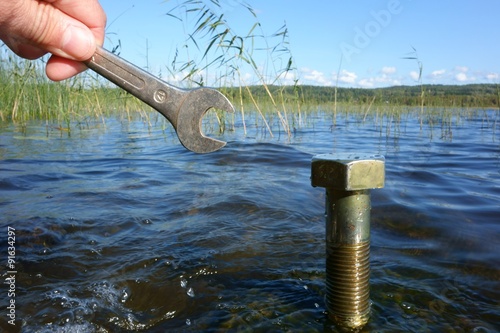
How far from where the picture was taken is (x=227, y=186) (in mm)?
3969

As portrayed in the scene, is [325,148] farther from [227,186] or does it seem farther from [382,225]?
[382,225]

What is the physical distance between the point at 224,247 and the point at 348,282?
3.53ft

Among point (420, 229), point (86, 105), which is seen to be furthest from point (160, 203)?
point (86, 105)

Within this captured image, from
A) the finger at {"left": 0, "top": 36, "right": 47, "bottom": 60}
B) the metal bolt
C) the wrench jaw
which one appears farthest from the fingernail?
the metal bolt

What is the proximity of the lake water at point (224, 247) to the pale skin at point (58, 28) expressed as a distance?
101 centimetres

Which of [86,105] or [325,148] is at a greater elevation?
[86,105]

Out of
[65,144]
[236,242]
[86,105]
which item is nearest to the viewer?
[236,242]

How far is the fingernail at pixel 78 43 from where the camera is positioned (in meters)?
1.40

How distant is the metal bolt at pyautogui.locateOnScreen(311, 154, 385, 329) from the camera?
1446 mm

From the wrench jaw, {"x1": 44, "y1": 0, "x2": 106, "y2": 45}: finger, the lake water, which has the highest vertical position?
{"x1": 44, "y1": 0, "x2": 106, "y2": 45}: finger

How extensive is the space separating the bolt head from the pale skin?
0.85 metres

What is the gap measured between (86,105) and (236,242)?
9137 millimetres

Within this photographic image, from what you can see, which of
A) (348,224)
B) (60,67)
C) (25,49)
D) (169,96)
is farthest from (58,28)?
(348,224)

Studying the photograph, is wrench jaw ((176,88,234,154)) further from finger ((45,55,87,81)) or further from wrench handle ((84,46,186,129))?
finger ((45,55,87,81))
